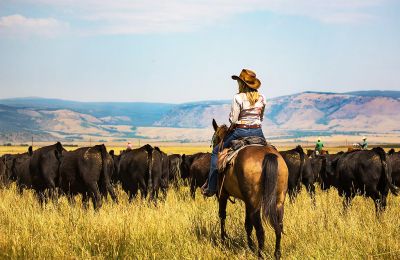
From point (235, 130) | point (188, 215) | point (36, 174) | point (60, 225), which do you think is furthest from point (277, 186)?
point (36, 174)

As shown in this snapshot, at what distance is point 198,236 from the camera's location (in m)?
10.8

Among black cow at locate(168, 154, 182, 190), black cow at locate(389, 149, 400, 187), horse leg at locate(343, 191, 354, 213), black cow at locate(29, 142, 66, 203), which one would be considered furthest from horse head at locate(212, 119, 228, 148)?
black cow at locate(168, 154, 182, 190)

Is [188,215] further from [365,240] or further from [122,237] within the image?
[365,240]

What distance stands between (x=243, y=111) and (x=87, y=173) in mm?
5429

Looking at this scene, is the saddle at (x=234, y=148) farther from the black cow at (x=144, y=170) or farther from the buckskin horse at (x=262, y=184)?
the black cow at (x=144, y=170)

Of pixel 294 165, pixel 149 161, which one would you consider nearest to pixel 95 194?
pixel 149 161

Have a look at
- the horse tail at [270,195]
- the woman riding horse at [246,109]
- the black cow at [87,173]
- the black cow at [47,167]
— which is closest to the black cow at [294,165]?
the black cow at [87,173]

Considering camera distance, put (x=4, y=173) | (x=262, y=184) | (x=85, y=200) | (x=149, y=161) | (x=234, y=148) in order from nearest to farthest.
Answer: (x=262, y=184) → (x=234, y=148) → (x=85, y=200) → (x=149, y=161) → (x=4, y=173)

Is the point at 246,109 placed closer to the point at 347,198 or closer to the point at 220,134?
the point at 220,134

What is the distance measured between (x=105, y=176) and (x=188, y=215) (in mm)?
2951

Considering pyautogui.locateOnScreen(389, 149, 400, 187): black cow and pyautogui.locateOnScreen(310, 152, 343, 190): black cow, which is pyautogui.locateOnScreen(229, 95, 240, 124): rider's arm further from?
pyautogui.locateOnScreen(310, 152, 343, 190): black cow

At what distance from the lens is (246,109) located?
33.1 ft

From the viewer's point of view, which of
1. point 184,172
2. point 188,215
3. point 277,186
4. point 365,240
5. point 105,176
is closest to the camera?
point 277,186

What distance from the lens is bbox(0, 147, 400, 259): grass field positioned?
9281mm
